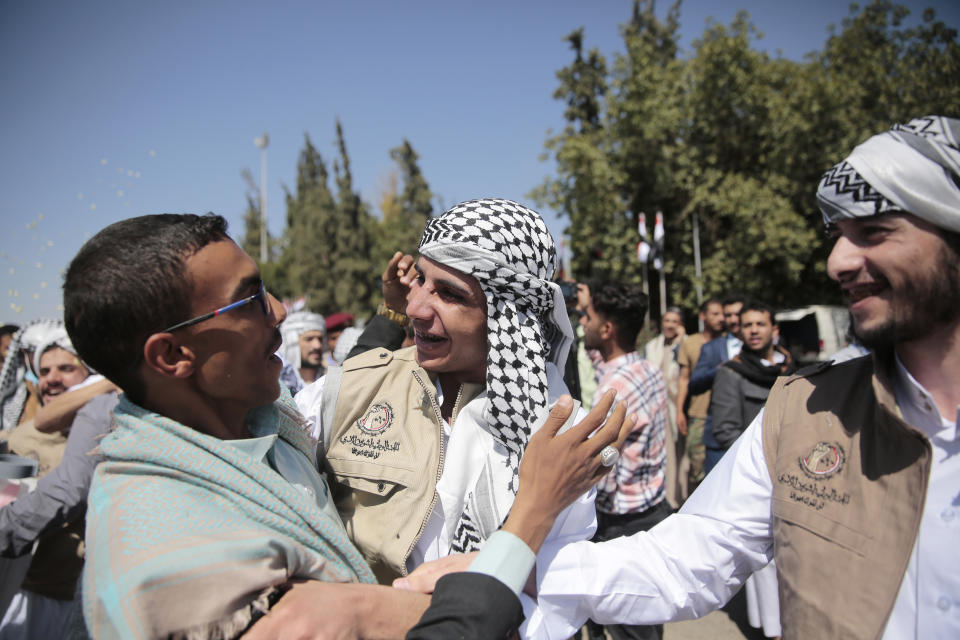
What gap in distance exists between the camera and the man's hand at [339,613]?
3.53 ft

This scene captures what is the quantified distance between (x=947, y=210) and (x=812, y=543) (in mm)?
846

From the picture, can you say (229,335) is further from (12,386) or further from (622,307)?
(12,386)

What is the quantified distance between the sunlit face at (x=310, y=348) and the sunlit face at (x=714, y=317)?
4569 millimetres

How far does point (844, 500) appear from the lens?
1378 millimetres

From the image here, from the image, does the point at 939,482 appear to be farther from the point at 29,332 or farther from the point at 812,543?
the point at 29,332

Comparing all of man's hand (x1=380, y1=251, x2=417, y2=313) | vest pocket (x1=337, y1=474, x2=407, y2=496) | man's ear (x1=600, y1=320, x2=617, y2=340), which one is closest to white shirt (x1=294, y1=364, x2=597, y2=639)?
vest pocket (x1=337, y1=474, x2=407, y2=496)

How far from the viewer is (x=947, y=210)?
1304 millimetres

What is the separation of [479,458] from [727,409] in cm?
321

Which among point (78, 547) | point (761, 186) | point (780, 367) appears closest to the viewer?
point (78, 547)

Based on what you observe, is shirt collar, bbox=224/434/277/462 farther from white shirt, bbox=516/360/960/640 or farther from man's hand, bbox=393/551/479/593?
white shirt, bbox=516/360/960/640

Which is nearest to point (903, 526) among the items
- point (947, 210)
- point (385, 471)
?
point (947, 210)

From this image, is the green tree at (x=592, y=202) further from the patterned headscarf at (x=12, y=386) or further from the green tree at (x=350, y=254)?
the patterned headscarf at (x=12, y=386)

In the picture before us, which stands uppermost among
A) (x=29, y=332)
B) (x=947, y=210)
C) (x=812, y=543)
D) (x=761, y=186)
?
(x=761, y=186)

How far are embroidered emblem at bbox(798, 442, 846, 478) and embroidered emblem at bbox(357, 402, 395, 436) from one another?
46.6 inches
